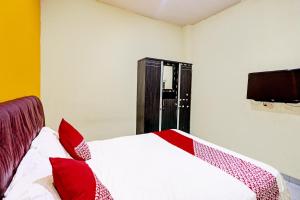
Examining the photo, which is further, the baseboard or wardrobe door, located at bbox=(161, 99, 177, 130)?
wardrobe door, located at bbox=(161, 99, 177, 130)

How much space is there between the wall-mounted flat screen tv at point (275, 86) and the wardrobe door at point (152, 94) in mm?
1552

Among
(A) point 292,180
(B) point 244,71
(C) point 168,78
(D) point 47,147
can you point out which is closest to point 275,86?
(B) point 244,71

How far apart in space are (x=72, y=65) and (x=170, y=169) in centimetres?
238

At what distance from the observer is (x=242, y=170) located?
133cm

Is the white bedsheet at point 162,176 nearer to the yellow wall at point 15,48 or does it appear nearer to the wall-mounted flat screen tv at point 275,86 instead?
the yellow wall at point 15,48

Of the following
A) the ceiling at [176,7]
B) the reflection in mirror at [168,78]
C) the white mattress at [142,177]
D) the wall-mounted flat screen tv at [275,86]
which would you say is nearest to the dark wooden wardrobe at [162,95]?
the reflection in mirror at [168,78]

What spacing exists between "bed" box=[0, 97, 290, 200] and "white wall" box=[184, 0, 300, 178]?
4.51ft

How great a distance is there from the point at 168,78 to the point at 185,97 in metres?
0.60

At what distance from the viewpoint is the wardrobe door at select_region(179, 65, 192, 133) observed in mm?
3664

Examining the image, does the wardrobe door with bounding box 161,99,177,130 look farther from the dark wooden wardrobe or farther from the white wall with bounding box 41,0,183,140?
the white wall with bounding box 41,0,183,140

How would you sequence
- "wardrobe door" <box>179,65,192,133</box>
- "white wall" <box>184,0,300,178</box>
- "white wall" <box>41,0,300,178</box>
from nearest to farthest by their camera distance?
"white wall" <box>184,0,300,178</box> < "white wall" <box>41,0,300,178</box> < "wardrobe door" <box>179,65,192,133</box>

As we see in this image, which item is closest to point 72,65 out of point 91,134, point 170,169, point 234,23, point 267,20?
point 91,134

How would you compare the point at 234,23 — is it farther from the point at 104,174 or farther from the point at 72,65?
the point at 104,174

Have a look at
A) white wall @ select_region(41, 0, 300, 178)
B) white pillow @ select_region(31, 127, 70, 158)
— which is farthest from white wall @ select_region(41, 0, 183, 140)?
white pillow @ select_region(31, 127, 70, 158)
